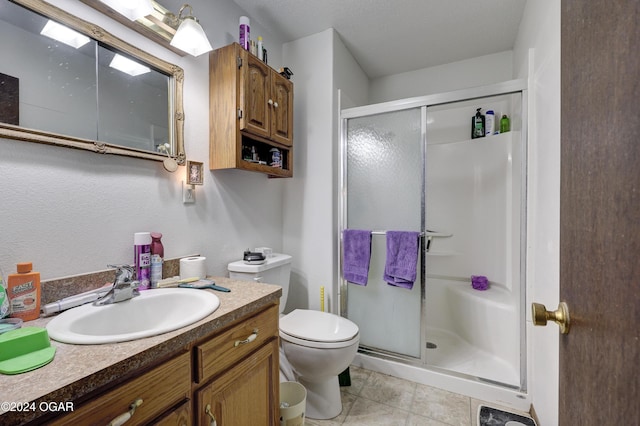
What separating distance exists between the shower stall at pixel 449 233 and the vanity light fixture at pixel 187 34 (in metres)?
1.12

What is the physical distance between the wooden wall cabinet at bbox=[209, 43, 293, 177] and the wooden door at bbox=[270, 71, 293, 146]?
1.2 inches

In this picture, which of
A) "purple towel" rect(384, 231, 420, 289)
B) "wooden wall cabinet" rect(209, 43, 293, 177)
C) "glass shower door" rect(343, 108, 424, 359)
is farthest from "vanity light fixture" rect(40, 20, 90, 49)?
"purple towel" rect(384, 231, 420, 289)

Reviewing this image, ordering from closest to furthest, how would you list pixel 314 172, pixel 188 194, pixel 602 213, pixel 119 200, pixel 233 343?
pixel 602 213 → pixel 233 343 → pixel 119 200 → pixel 188 194 → pixel 314 172

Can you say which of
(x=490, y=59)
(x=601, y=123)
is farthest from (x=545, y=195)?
(x=490, y=59)

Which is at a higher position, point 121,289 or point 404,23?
point 404,23

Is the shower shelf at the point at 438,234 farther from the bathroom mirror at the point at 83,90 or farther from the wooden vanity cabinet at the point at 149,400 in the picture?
the wooden vanity cabinet at the point at 149,400

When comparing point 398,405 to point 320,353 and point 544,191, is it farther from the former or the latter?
point 544,191

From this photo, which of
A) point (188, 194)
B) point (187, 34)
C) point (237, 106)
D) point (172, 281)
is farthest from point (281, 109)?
point (172, 281)

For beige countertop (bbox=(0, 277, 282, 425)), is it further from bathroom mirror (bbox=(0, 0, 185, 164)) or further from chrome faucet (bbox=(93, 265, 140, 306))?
bathroom mirror (bbox=(0, 0, 185, 164))

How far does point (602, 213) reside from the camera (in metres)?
0.38

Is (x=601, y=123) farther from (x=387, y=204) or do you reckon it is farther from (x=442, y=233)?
(x=442, y=233)

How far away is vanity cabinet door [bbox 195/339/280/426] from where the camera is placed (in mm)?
788

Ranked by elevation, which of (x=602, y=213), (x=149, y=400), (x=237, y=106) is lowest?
(x=149, y=400)

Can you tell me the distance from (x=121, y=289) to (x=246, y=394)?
1.83 feet
